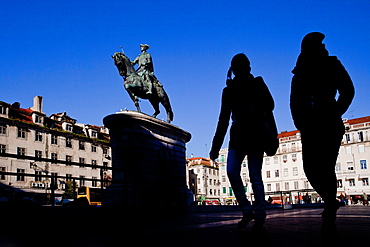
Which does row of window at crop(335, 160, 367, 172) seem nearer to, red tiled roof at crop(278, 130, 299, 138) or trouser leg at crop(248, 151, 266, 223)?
red tiled roof at crop(278, 130, 299, 138)

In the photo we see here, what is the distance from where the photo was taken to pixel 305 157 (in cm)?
394

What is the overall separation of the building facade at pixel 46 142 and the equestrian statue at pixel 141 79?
25.7 m

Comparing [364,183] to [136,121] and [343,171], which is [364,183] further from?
[136,121]

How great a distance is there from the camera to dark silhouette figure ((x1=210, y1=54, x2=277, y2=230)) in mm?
4387

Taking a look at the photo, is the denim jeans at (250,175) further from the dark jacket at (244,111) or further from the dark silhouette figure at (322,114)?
the dark silhouette figure at (322,114)

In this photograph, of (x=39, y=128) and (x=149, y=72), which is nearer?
(x=149, y=72)

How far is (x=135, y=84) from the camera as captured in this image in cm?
1653

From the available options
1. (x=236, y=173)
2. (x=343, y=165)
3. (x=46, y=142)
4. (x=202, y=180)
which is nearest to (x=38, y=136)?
A: (x=46, y=142)

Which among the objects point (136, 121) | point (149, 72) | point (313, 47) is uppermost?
point (149, 72)

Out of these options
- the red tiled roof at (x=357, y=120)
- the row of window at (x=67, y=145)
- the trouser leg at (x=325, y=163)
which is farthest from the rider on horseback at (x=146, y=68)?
the red tiled roof at (x=357, y=120)

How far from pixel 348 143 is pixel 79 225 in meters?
64.9

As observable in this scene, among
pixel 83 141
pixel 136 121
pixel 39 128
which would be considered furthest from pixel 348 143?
pixel 136 121

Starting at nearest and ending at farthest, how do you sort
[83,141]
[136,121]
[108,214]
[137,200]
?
[108,214] → [137,200] → [136,121] → [83,141]

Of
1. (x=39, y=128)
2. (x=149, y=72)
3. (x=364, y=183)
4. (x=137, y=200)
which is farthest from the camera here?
(x=364, y=183)
